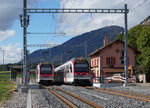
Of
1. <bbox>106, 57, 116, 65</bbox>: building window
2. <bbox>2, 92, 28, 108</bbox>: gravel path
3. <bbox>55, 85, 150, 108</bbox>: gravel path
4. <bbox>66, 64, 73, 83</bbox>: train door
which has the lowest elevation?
<bbox>2, 92, 28, 108</bbox>: gravel path

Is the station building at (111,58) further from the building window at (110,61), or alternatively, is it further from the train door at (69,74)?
the train door at (69,74)

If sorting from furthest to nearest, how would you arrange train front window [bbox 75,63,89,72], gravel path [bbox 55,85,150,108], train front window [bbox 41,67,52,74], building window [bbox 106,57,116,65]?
building window [bbox 106,57,116,65]
train front window [bbox 41,67,52,74]
train front window [bbox 75,63,89,72]
gravel path [bbox 55,85,150,108]

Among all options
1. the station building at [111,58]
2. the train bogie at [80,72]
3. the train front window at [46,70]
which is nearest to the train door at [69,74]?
the train bogie at [80,72]

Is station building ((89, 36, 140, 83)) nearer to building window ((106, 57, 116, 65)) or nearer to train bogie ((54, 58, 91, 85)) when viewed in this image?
building window ((106, 57, 116, 65))

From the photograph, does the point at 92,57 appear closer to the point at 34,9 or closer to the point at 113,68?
the point at 113,68

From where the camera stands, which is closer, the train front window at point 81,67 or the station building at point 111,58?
the train front window at point 81,67

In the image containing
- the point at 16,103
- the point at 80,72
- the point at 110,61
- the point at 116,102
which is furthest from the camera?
the point at 110,61

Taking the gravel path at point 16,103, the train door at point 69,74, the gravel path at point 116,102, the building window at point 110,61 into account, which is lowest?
the gravel path at point 16,103

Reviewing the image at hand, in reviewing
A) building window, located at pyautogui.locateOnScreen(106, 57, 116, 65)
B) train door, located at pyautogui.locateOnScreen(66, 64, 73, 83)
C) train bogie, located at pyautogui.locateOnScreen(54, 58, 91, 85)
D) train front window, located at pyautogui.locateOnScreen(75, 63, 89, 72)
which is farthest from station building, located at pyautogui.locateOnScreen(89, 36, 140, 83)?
train front window, located at pyautogui.locateOnScreen(75, 63, 89, 72)

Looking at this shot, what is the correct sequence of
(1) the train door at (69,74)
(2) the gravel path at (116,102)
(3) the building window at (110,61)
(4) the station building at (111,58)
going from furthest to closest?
(3) the building window at (110,61), (4) the station building at (111,58), (1) the train door at (69,74), (2) the gravel path at (116,102)

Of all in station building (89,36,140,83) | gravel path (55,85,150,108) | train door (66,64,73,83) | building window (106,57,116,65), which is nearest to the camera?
gravel path (55,85,150,108)

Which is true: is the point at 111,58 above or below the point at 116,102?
above

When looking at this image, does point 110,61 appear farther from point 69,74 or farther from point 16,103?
point 16,103

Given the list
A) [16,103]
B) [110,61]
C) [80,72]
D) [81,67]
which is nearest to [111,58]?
[110,61]
